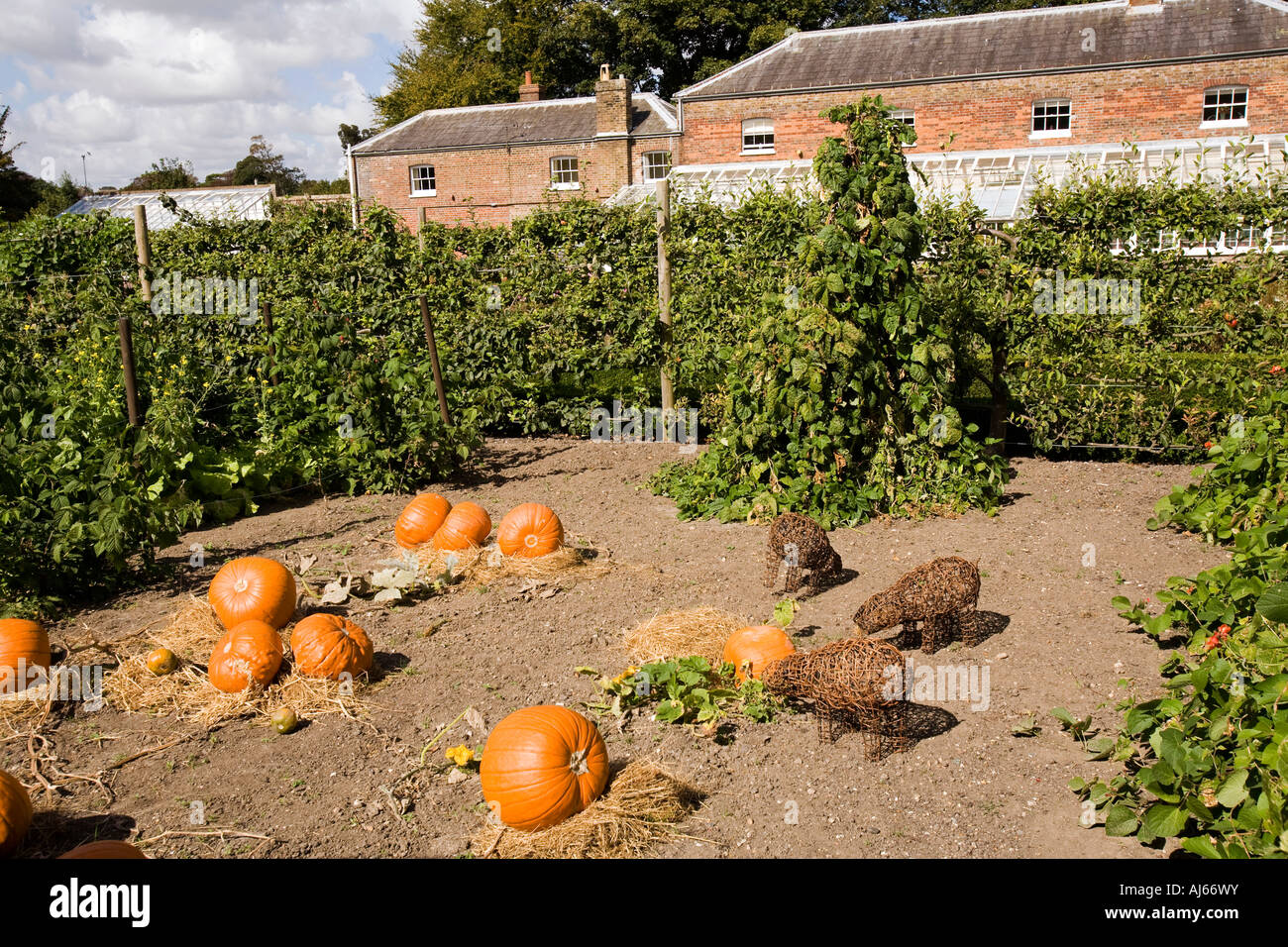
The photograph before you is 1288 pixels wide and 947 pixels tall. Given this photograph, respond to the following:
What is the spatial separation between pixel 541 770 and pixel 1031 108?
24.6 meters

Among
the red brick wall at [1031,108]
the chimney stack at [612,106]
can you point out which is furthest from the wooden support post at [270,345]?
the chimney stack at [612,106]

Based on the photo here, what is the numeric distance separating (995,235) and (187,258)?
30.6 ft

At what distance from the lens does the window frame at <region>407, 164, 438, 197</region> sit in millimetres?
30453

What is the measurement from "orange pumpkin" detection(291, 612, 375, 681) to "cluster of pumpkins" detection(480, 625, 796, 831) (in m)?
1.24

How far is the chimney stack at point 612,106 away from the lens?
2761cm

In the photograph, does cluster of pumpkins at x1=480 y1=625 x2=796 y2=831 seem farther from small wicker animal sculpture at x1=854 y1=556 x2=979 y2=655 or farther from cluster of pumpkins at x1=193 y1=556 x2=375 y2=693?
small wicker animal sculpture at x1=854 y1=556 x2=979 y2=655

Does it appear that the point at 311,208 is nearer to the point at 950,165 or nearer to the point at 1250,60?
the point at 950,165

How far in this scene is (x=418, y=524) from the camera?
6273mm

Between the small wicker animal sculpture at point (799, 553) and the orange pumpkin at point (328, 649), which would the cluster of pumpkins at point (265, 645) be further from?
the small wicker animal sculpture at point (799, 553)

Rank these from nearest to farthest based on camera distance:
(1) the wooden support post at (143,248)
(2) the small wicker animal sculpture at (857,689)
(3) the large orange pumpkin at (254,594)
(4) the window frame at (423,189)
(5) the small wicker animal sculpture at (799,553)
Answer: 1. (2) the small wicker animal sculpture at (857,689)
2. (3) the large orange pumpkin at (254,594)
3. (5) the small wicker animal sculpture at (799,553)
4. (1) the wooden support post at (143,248)
5. (4) the window frame at (423,189)

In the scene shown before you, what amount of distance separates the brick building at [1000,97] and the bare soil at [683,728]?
46.2ft

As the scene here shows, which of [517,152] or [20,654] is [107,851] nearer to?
[20,654]

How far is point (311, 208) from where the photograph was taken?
11.0 m

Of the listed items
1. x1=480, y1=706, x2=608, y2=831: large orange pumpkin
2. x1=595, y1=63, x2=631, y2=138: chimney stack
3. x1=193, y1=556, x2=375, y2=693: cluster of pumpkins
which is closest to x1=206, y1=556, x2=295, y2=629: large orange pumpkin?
x1=193, y1=556, x2=375, y2=693: cluster of pumpkins
